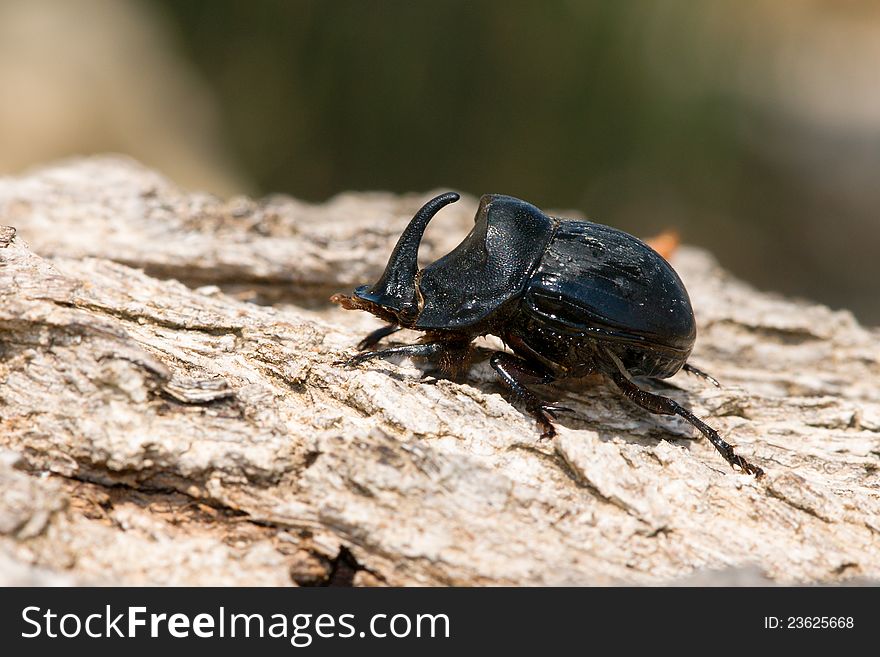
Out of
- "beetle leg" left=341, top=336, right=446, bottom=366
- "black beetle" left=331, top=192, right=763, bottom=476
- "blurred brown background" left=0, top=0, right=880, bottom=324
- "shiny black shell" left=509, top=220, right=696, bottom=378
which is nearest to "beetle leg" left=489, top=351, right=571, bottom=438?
"black beetle" left=331, top=192, right=763, bottom=476

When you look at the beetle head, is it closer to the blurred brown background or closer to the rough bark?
the rough bark

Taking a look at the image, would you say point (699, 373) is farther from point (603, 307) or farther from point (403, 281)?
point (403, 281)

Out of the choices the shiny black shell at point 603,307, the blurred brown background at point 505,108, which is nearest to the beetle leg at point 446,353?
the shiny black shell at point 603,307

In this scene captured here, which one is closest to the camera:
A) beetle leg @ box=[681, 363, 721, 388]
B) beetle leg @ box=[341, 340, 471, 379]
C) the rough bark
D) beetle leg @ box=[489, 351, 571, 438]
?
the rough bark

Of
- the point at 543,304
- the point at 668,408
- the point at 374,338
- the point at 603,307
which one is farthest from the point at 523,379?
the point at 374,338

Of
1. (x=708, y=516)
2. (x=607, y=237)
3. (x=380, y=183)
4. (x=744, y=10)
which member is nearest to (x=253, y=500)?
(x=708, y=516)

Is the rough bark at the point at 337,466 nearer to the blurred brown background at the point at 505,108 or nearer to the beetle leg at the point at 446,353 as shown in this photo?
the beetle leg at the point at 446,353
